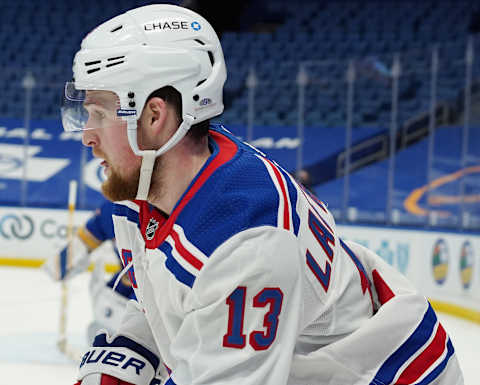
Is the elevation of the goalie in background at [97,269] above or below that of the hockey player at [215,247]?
below

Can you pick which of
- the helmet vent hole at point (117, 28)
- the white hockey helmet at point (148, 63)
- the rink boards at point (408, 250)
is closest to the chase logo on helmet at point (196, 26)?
the white hockey helmet at point (148, 63)

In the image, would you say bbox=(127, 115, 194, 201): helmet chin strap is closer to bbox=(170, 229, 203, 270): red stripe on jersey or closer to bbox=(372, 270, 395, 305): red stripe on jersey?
bbox=(170, 229, 203, 270): red stripe on jersey

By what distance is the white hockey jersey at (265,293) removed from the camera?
3.40ft

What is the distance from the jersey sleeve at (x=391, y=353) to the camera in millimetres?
1195

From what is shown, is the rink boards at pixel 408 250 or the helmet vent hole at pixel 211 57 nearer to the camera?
the helmet vent hole at pixel 211 57

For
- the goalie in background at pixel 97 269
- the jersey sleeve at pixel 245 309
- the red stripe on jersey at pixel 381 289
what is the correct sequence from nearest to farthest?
1. the jersey sleeve at pixel 245 309
2. the red stripe on jersey at pixel 381 289
3. the goalie in background at pixel 97 269

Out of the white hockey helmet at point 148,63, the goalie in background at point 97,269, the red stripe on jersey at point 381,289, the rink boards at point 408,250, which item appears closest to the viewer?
the white hockey helmet at point 148,63

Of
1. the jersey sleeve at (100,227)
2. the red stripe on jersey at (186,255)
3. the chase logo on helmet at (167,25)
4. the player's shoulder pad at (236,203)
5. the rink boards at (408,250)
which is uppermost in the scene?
the chase logo on helmet at (167,25)

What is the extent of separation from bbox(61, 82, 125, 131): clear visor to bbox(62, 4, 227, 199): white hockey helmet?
0.02 m

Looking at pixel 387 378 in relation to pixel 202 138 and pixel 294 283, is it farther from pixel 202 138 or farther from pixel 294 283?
pixel 202 138

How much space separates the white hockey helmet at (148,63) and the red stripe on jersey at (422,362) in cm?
52

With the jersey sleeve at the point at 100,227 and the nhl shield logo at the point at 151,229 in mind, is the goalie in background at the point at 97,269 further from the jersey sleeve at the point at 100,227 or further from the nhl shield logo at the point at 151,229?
the nhl shield logo at the point at 151,229

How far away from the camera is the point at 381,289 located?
134 cm

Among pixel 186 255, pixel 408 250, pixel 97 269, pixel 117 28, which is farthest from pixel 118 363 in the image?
pixel 408 250
